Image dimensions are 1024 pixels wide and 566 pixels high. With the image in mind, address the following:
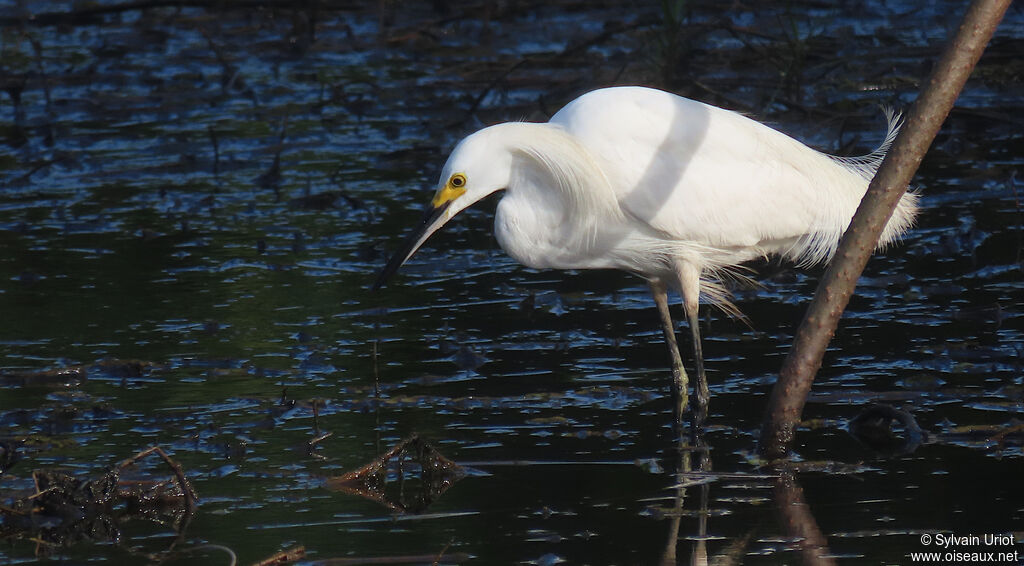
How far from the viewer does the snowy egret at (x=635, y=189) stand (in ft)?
17.1

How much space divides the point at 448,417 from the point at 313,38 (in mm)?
8400

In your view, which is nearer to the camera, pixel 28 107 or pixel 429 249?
pixel 429 249

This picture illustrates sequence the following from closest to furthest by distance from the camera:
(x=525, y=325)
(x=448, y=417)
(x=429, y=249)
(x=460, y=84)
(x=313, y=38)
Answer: (x=448, y=417)
(x=525, y=325)
(x=429, y=249)
(x=460, y=84)
(x=313, y=38)

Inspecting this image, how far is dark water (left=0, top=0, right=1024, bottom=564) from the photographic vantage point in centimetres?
423

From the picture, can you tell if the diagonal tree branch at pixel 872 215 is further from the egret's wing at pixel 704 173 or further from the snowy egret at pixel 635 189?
the egret's wing at pixel 704 173

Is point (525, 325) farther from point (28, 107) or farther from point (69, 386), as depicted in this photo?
point (28, 107)

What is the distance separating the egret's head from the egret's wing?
1.16 ft

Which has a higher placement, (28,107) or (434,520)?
(28,107)

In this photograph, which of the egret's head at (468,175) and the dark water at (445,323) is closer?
the dark water at (445,323)

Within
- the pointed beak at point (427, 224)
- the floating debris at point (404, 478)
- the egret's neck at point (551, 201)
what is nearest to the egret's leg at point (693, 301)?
the egret's neck at point (551, 201)

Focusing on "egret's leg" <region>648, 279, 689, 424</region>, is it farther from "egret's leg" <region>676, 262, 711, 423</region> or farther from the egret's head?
the egret's head

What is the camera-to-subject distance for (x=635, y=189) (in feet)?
17.5

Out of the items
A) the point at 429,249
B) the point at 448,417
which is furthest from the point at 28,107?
the point at 448,417

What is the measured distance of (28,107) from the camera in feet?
36.9
